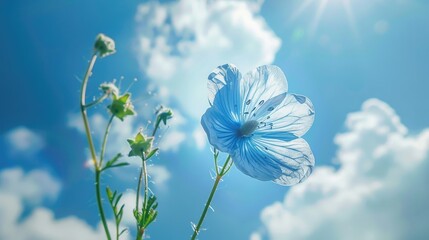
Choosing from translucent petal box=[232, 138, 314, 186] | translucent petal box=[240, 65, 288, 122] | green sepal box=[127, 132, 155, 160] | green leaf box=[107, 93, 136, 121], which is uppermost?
translucent petal box=[240, 65, 288, 122]

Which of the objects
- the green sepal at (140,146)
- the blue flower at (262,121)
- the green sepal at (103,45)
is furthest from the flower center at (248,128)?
the green sepal at (103,45)

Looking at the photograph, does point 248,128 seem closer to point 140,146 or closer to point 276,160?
point 276,160

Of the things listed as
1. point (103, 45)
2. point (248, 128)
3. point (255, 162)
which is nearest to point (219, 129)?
point (255, 162)

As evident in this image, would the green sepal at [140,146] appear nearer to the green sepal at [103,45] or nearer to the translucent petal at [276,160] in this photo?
the green sepal at [103,45]

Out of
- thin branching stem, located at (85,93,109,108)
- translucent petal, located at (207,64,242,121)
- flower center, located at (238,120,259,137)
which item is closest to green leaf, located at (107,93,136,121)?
thin branching stem, located at (85,93,109,108)

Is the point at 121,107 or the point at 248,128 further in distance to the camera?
the point at 248,128

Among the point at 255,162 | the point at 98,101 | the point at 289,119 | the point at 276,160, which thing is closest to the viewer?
the point at 98,101

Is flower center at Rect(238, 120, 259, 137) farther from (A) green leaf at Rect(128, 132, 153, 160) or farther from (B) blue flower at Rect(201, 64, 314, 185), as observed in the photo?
(A) green leaf at Rect(128, 132, 153, 160)

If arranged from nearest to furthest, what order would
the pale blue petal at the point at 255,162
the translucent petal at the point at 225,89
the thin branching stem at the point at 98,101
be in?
the thin branching stem at the point at 98,101 < the pale blue petal at the point at 255,162 < the translucent petal at the point at 225,89
